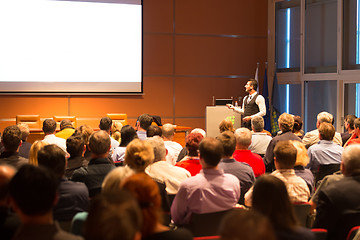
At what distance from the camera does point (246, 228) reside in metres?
1.34

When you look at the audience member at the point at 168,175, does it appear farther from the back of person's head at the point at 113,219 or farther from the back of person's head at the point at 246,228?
the back of person's head at the point at 246,228

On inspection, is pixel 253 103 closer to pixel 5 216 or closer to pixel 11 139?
pixel 11 139

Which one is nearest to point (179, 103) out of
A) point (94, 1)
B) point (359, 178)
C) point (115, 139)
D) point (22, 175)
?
point (94, 1)

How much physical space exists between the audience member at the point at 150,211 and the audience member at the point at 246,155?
2.47 metres

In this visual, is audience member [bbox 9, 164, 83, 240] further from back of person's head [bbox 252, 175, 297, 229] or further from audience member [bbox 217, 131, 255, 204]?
audience member [bbox 217, 131, 255, 204]

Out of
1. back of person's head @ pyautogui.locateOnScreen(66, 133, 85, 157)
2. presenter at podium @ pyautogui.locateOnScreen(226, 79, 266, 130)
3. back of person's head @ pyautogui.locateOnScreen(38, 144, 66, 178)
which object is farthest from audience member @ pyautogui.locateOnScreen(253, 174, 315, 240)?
presenter at podium @ pyautogui.locateOnScreen(226, 79, 266, 130)

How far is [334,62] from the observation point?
938 cm

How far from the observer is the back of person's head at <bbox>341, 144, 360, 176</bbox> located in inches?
117

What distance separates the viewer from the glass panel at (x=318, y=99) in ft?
31.1

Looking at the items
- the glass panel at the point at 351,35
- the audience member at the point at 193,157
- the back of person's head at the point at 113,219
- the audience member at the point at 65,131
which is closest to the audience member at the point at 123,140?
the audience member at the point at 193,157

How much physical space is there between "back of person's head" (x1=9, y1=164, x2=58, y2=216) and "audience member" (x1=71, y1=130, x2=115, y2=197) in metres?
1.61

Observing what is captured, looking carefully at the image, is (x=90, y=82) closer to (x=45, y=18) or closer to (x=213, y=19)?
(x=45, y=18)

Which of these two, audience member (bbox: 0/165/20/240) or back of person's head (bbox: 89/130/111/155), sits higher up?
back of person's head (bbox: 89/130/111/155)

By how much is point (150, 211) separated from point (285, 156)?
66.0 inches
